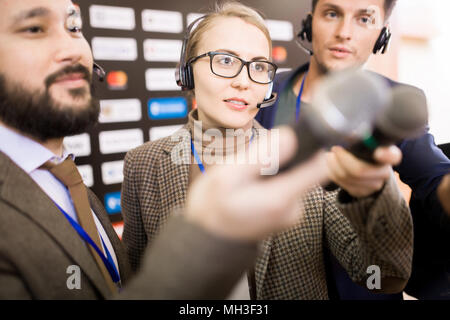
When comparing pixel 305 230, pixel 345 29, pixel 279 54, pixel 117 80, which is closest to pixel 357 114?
pixel 305 230

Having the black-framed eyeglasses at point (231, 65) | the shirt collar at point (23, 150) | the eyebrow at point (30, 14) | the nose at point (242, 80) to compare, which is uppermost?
the eyebrow at point (30, 14)

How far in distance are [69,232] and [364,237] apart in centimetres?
57

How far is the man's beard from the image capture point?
0.58 m

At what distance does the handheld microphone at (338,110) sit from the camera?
0.27 meters

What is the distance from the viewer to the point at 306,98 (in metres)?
1.08

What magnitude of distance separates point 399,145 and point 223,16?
74 cm

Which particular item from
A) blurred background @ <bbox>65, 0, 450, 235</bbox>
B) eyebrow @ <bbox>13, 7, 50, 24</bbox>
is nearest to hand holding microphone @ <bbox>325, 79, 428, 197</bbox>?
eyebrow @ <bbox>13, 7, 50, 24</bbox>

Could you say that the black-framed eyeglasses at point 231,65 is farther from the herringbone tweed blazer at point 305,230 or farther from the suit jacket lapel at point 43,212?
the suit jacket lapel at point 43,212

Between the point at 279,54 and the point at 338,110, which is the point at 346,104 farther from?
the point at 279,54

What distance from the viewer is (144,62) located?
151 centimetres

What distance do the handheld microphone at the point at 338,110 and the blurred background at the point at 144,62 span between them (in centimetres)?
121

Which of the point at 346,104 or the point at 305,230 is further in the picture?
the point at 305,230

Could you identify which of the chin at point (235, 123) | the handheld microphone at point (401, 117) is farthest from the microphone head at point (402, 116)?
the chin at point (235, 123)

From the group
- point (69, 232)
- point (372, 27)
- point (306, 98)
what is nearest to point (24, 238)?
point (69, 232)
